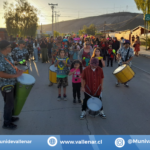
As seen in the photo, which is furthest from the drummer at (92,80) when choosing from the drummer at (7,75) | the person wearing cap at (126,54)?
the person wearing cap at (126,54)

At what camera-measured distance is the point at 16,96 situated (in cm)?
387

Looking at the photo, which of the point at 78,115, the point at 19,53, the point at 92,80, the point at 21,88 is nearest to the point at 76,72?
the point at 92,80

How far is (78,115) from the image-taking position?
182 inches

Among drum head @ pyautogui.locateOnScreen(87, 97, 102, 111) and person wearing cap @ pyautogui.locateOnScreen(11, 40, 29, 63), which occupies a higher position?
person wearing cap @ pyautogui.locateOnScreen(11, 40, 29, 63)

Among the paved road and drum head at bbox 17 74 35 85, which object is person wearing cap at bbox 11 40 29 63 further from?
drum head at bbox 17 74 35 85

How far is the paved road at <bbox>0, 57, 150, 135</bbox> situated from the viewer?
3863mm

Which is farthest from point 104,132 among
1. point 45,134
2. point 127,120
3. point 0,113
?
point 0,113

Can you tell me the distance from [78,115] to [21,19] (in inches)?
1543

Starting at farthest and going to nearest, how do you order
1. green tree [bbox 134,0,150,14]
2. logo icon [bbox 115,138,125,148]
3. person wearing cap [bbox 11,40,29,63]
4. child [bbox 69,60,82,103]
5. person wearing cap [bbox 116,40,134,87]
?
green tree [bbox 134,0,150,14] < person wearing cap [bbox 116,40,134,87] < person wearing cap [bbox 11,40,29,63] < child [bbox 69,60,82,103] < logo icon [bbox 115,138,125,148]

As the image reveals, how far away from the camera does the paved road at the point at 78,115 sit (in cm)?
386

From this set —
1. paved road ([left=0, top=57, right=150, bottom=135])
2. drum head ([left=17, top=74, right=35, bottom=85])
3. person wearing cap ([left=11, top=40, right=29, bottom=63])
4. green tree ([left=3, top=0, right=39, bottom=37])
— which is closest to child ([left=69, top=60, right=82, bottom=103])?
paved road ([left=0, top=57, right=150, bottom=135])

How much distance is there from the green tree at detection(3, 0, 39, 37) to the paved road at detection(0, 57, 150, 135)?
118 feet

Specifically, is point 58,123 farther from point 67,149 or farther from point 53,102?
point 53,102

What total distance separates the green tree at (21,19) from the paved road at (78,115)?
36.0 meters
